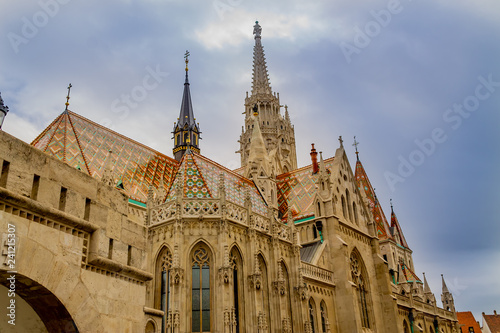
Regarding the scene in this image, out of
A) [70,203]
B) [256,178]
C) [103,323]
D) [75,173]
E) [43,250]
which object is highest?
[256,178]

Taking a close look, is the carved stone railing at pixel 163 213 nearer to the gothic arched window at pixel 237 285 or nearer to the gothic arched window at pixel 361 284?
the gothic arched window at pixel 237 285

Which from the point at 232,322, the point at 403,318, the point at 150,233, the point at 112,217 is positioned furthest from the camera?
the point at 403,318

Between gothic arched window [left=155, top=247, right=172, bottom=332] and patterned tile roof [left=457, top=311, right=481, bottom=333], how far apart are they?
4688 cm

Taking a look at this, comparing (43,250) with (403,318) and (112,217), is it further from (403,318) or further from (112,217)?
(403,318)

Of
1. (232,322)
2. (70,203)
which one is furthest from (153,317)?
(232,322)

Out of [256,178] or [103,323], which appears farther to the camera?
[256,178]

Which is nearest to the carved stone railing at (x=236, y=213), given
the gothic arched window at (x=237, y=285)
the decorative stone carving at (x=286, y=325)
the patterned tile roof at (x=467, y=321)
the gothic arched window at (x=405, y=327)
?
the gothic arched window at (x=237, y=285)

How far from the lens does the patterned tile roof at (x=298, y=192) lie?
93.0 ft

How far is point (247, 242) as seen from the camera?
18.6m

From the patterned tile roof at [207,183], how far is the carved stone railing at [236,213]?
2.50 feet

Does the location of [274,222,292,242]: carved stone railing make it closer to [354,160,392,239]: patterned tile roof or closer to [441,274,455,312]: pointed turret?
[354,160,392,239]: patterned tile roof

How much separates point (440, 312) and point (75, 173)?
135ft

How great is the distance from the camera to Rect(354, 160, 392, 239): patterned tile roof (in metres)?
47.3

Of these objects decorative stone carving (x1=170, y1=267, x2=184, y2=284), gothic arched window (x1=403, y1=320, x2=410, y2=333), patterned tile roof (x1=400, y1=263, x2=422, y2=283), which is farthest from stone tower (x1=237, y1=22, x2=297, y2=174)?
decorative stone carving (x1=170, y1=267, x2=184, y2=284)
